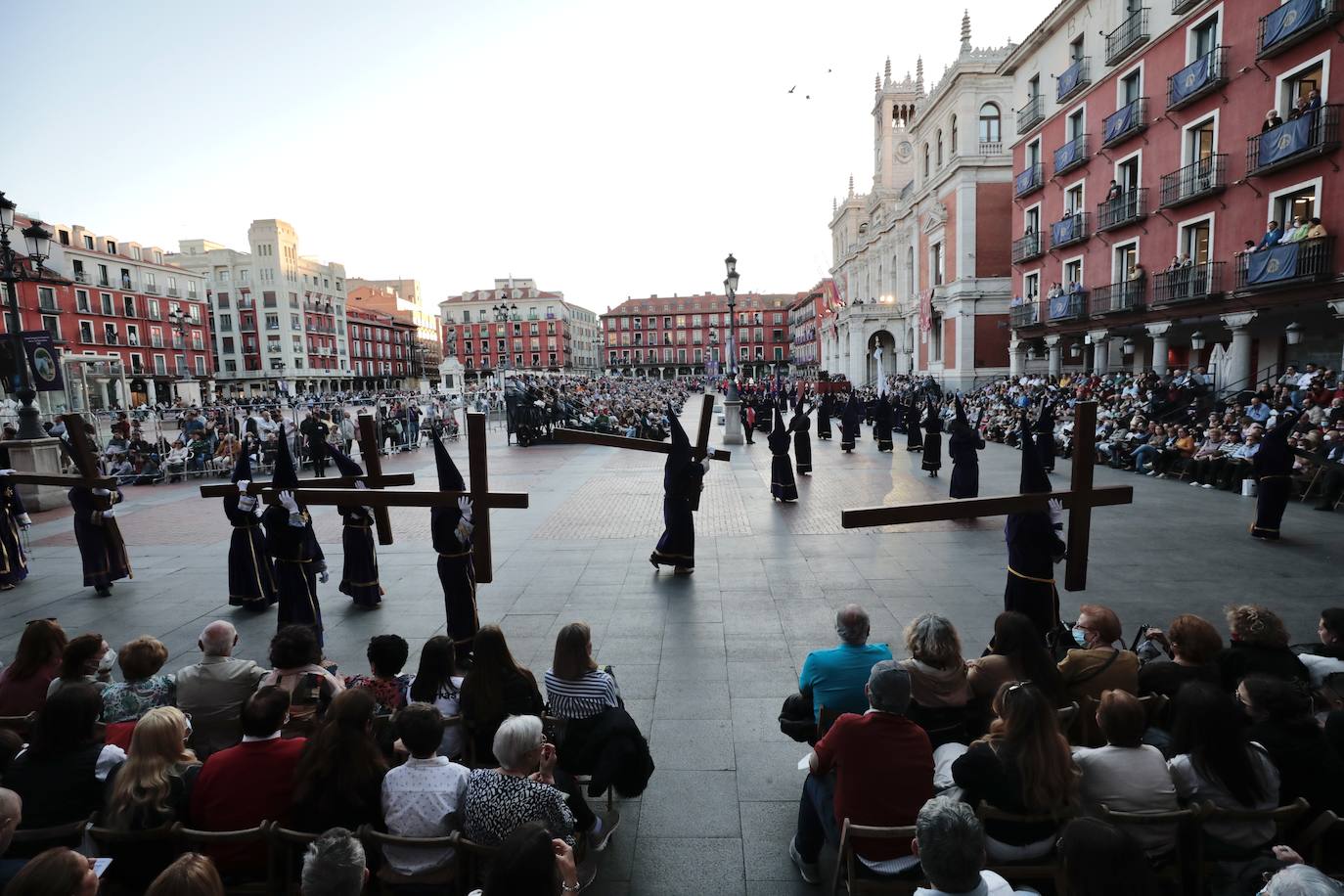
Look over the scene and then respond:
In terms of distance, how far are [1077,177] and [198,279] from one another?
62.5m

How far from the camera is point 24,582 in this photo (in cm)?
869

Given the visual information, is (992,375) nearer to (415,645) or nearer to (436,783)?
(415,645)

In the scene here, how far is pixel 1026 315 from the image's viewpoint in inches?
1071

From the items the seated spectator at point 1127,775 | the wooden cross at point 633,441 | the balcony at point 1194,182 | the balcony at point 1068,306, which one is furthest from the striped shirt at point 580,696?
the balcony at point 1068,306

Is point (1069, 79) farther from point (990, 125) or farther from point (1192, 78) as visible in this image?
point (990, 125)

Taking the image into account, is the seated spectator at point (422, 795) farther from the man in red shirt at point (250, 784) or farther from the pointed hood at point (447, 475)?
the pointed hood at point (447, 475)

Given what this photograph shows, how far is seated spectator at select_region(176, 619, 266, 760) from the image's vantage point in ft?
12.5

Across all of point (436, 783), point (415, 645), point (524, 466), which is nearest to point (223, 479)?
point (524, 466)

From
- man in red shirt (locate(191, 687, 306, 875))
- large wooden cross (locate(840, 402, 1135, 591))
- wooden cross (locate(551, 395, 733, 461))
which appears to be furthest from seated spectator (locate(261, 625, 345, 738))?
large wooden cross (locate(840, 402, 1135, 591))

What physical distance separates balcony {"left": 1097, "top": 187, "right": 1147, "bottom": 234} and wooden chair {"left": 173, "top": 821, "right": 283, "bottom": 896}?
82.5 feet

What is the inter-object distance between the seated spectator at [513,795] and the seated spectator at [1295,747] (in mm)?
2888

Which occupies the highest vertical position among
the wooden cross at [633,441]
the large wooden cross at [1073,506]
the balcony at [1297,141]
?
the balcony at [1297,141]

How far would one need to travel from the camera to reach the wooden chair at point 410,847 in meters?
2.69

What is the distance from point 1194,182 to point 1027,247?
29.3 feet
